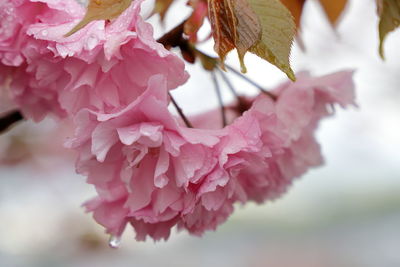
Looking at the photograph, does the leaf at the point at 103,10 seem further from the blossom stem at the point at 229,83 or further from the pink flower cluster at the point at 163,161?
the blossom stem at the point at 229,83

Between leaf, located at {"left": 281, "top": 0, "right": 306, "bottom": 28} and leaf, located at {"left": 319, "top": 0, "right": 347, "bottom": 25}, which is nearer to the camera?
leaf, located at {"left": 281, "top": 0, "right": 306, "bottom": 28}

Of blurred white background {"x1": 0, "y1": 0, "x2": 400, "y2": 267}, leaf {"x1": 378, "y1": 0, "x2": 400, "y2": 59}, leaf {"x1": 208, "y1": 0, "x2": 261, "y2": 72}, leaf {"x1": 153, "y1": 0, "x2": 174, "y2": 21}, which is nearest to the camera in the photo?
leaf {"x1": 208, "y1": 0, "x2": 261, "y2": 72}

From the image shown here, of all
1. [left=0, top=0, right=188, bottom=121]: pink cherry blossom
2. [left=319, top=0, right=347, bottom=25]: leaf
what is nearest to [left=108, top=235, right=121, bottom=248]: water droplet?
[left=0, top=0, right=188, bottom=121]: pink cherry blossom

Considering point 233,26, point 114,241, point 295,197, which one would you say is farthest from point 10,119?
point 295,197

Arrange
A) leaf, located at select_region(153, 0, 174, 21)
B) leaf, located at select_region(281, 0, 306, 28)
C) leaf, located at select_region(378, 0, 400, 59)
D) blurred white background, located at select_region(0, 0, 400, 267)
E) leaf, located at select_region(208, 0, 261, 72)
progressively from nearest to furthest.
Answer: leaf, located at select_region(208, 0, 261, 72)
leaf, located at select_region(378, 0, 400, 59)
leaf, located at select_region(281, 0, 306, 28)
leaf, located at select_region(153, 0, 174, 21)
blurred white background, located at select_region(0, 0, 400, 267)

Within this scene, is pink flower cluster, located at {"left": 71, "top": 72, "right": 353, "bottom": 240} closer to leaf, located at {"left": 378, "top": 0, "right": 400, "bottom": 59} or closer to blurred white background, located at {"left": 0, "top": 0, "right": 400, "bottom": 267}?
leaf, located at {"left": 378, "top": 0, "right": 400, "bottom": 59}

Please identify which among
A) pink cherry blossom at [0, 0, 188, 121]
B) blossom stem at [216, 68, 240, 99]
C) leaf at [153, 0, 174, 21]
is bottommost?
blossom stem at [216, 68, 240, 99]

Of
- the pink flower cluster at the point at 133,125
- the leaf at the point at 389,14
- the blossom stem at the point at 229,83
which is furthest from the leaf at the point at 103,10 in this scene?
the blossom stem at the point at 229,83
